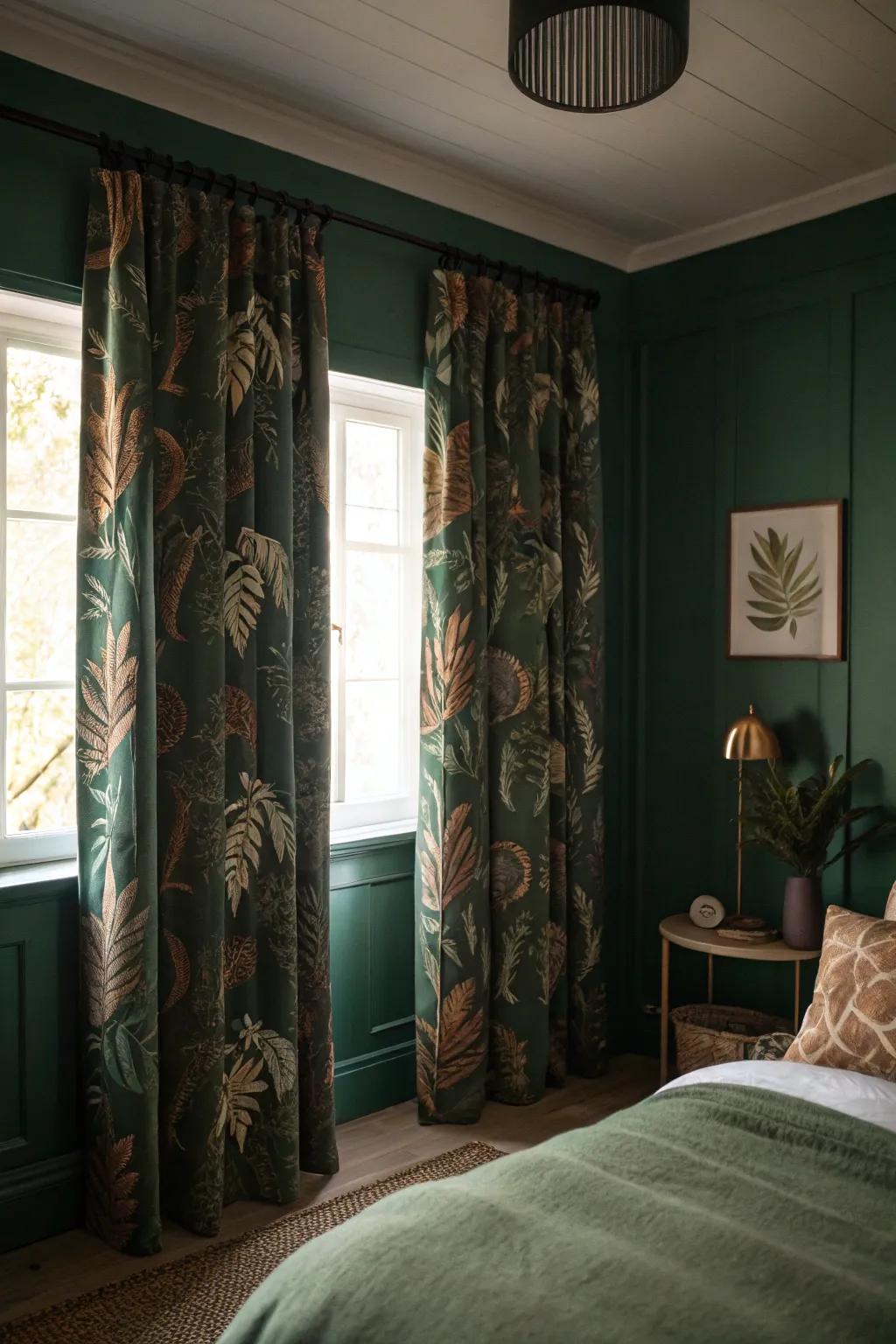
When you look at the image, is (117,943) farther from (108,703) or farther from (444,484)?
(444,484)

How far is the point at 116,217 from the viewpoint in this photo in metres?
2.50

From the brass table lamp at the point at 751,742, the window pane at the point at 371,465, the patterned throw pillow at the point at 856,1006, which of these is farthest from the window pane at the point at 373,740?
the patterned throw pillow at the point at 856,1006

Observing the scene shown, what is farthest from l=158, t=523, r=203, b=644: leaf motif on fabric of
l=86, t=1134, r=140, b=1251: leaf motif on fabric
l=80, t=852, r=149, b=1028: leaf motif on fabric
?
A: l=86, t=1134, r=140, b=1251: leaf motif on fabric

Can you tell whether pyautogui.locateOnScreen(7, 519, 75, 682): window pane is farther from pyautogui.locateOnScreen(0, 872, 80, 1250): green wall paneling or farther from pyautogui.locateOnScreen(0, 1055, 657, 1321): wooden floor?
pyautogui.locateOnScreen(0, 1055, 657, 1321): wooden floor

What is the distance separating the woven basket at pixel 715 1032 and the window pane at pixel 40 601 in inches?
81.8

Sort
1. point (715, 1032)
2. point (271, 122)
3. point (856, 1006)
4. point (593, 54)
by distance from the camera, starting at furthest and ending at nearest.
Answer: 1. point (715, 1032)
2. point (271, 122)
3. point (856, 1006)
4. point (593, 54)

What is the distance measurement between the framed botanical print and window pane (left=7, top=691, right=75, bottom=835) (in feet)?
6.80

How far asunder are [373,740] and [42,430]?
132cm

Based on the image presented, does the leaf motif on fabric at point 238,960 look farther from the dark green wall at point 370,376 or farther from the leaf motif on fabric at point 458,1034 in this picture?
the leaf motif on fabric at point 458,1034

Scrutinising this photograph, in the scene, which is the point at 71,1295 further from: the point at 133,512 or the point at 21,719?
the point at 133,512

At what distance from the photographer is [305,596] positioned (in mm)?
2869

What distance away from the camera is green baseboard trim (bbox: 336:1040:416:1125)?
3.21 meters

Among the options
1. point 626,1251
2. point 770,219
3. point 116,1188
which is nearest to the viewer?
point 626,1251

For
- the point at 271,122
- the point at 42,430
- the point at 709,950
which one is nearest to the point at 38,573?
the point at 42,430
